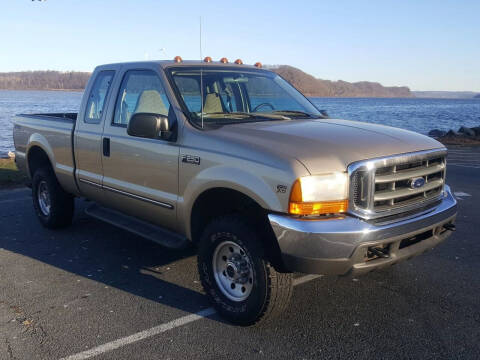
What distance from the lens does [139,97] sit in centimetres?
479

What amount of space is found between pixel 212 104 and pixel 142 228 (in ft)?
4.54

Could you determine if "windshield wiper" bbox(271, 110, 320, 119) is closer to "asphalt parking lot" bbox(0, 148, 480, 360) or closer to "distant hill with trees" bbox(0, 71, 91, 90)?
"asphalt parking lot" bbox(0, 148, 480, 360)

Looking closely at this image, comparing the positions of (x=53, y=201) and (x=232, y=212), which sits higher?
(x=232, y=212)

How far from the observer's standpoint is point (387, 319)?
3809mm

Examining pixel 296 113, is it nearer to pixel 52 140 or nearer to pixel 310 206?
pixel 310 206

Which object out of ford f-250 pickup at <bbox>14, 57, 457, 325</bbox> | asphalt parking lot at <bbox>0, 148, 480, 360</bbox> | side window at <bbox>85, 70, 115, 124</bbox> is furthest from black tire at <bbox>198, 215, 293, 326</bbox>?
side window at <bbox>85, 70, 115, 124</bbox>

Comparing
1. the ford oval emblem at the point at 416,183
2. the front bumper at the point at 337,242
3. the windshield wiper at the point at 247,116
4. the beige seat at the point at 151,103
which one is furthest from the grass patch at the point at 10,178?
the ford oval emblem at the point at 416,183

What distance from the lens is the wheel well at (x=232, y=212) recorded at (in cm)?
350

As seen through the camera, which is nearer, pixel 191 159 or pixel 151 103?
pixel 191 159

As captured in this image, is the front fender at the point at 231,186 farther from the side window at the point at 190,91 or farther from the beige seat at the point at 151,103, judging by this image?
the beige seat at the point at 151,103

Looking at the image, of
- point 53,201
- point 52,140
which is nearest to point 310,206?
point 52,140

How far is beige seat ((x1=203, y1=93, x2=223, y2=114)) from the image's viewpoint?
4355 millimetres

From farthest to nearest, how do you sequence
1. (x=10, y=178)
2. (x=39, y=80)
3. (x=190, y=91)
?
(x=39, y=80) → (x=10, y=178) → (x=190, y=91)

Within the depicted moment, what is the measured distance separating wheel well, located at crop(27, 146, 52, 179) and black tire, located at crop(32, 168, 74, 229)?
0.37 feet
